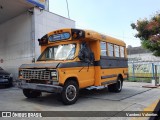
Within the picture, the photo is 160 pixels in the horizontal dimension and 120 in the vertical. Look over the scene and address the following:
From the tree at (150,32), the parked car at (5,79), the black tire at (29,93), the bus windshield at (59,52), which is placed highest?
the tree at (150,32)

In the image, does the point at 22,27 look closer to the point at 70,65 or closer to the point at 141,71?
the point at 70,65

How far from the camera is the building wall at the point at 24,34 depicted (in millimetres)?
12766

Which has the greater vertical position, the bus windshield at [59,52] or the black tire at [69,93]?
the bus windshield at [59,52]

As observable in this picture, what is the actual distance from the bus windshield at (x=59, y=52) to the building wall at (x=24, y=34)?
4.98 m

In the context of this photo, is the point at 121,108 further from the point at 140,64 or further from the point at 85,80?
the point at 140,64

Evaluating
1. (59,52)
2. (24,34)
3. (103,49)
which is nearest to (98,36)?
(103,49)

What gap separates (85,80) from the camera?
7344mm

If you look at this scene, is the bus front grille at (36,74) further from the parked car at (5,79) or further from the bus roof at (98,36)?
the parked car at (5,79)

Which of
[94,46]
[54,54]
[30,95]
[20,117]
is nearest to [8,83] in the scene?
[30,95]

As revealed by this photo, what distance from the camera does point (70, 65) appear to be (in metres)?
6.54

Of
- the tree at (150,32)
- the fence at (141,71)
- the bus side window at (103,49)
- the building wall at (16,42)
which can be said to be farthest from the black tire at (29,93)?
the tree at (150,32)

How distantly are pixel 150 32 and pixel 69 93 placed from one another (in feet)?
34.7

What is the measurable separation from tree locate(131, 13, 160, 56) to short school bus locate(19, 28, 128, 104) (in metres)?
6.18

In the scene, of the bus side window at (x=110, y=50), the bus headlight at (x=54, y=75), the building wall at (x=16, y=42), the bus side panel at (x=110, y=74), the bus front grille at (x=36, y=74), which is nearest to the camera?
the bus headlight at (x=54, y=75)
